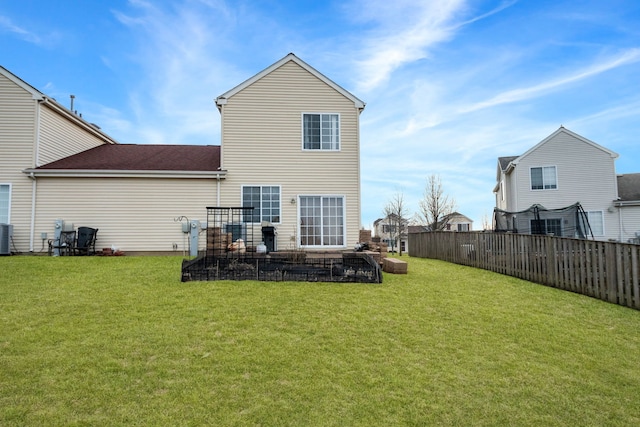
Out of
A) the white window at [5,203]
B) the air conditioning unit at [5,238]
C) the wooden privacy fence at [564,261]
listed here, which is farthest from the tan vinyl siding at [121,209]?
the wooden privacy fence at [564,261]

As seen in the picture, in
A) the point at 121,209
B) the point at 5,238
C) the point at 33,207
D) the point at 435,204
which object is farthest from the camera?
the point at 435,204

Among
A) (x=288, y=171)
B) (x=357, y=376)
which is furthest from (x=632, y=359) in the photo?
(x=288, y=171)

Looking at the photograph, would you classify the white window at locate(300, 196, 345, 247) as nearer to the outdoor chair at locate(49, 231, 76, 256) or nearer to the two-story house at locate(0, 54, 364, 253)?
the two-story house at locate(0, 54, 364, 253)

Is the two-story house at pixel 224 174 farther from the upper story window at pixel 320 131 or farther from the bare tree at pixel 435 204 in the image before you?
the bare tree at pixel 435 204

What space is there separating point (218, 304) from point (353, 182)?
879 centimetres

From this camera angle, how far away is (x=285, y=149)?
46.3 ft

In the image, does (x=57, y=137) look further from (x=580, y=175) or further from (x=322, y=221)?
(x=580, y=175)

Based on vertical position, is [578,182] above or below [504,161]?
below

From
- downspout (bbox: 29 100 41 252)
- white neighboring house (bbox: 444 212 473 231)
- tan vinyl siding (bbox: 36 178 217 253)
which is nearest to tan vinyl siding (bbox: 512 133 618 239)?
tan vinyl siding (bbox: 36 178 217 253)

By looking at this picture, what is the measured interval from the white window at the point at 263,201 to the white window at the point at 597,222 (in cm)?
1941

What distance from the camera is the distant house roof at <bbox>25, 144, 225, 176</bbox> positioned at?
13.3 m

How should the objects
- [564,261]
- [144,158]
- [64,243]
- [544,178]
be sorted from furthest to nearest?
[544,178]
[144,158]
[64,243]
[564,261]

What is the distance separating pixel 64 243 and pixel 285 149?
8.86 metres

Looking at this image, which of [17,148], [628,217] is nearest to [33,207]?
[17,148]
